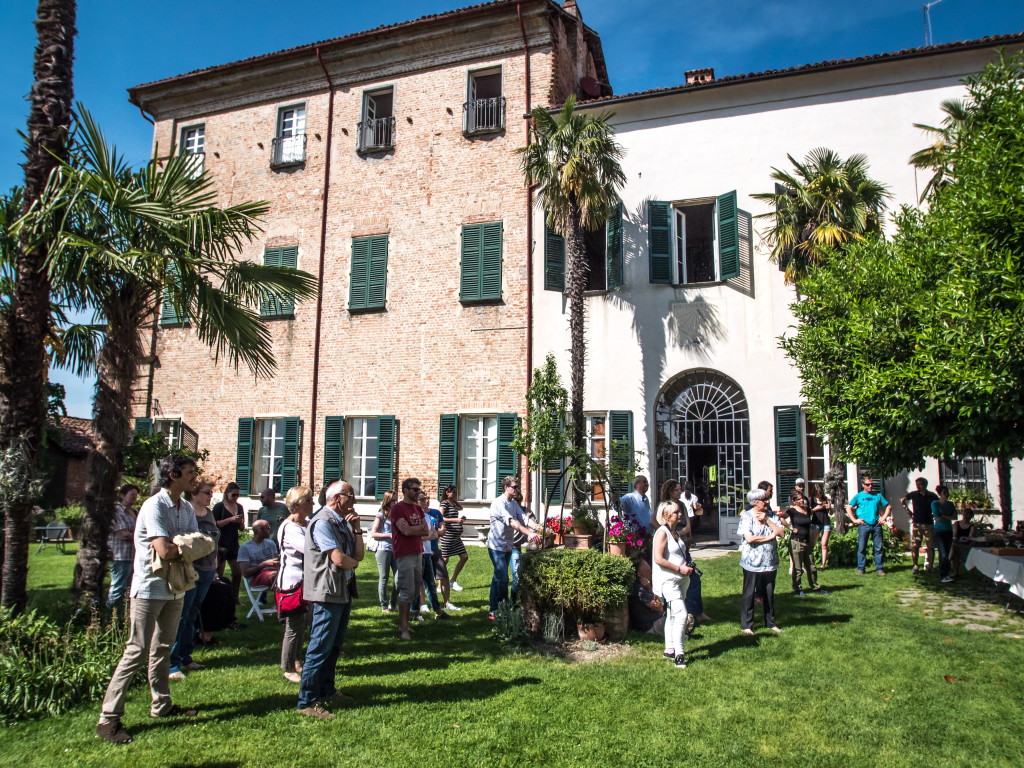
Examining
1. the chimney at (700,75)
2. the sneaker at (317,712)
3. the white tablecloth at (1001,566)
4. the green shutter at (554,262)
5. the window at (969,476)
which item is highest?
the chimney at (700,75)

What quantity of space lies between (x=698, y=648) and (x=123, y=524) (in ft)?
19.5

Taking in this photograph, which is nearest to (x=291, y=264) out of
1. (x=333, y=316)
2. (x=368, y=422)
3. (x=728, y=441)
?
(x=333, y=316)

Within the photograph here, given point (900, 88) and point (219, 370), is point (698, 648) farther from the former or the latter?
point (219, 370)

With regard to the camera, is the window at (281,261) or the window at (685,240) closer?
the window at (685,240)

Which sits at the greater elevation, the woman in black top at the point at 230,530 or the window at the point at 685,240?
the window at the point at 685,240

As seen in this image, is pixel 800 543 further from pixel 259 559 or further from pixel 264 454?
pixel 264 454

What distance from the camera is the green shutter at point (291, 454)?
17344mm

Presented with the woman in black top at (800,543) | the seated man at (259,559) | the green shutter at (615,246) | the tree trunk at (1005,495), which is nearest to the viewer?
the seated man at (259,559)

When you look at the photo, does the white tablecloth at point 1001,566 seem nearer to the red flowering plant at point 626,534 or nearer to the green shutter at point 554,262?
the red flowering plant at point 626,534

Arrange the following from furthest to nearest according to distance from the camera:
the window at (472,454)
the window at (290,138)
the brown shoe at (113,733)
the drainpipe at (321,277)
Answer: the window at (290,138), the drainpipe at (321,277), the window at (472,454), the brown shoe at (113,733)

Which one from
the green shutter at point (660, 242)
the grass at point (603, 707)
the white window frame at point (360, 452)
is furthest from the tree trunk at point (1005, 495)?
the white window frame at point (360, 452)

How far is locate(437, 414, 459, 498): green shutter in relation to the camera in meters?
15.9

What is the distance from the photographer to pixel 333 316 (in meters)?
17.5

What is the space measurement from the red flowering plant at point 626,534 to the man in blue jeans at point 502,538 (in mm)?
927
